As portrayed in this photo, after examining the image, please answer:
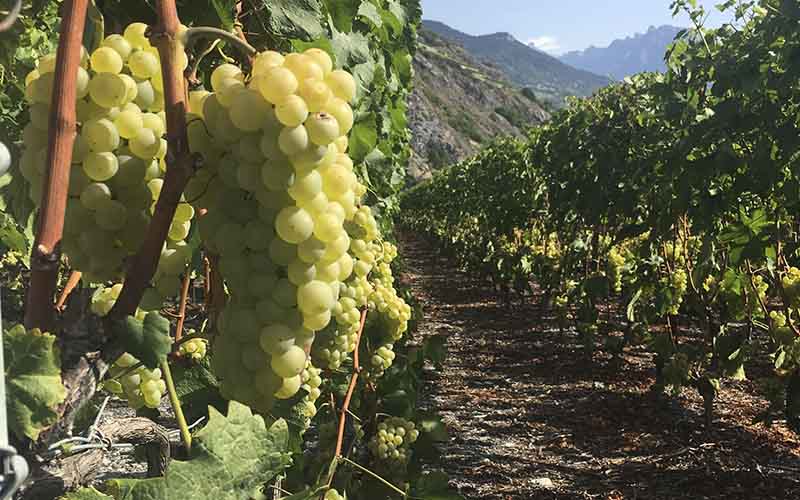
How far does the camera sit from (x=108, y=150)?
709mm

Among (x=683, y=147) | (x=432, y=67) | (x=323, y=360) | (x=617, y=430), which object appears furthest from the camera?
(x=432, y=67)

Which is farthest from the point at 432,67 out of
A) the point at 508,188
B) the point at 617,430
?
the point at 617,430

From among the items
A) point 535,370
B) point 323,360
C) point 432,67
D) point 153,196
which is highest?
point 432,67

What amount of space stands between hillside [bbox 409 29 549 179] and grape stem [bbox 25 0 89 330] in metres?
64.0

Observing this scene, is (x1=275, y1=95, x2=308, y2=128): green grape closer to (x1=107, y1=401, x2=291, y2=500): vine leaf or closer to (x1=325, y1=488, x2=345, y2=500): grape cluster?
(x1=107, y1=401, x2=291, y2=500): vine leaf

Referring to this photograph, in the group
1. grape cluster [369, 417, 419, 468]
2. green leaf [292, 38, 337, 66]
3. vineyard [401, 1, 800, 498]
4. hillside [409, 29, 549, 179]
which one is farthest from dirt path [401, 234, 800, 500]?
hillside [409, 29, 549, 179]

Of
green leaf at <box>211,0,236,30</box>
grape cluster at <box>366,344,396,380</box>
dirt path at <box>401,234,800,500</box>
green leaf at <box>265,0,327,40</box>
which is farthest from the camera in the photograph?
dirt path at <box>401,234,800,500</box>

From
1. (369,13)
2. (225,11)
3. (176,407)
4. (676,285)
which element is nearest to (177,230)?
(176,407)

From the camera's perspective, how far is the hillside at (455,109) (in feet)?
269

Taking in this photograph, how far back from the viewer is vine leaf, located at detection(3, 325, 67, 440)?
65 centimetres

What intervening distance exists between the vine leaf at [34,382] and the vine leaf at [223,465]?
0.95 ft

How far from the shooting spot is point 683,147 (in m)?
4.93

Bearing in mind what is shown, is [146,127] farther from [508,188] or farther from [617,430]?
[508,188]

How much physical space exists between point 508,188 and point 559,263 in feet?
12.6
